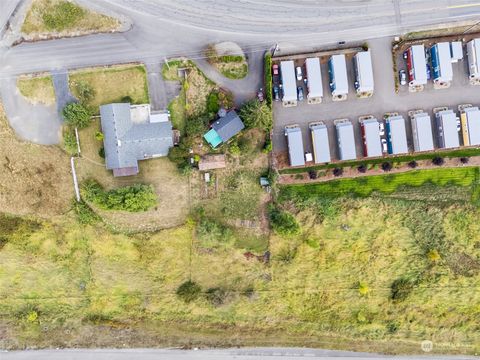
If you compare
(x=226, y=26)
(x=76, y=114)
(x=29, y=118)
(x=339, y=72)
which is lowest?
(x=76, y=114)

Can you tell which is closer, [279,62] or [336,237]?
[279,62]

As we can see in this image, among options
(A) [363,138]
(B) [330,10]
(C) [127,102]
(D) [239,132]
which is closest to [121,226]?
(C) [127,102]

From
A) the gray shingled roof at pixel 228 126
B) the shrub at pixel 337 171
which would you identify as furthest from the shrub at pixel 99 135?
the shrub at pixel 337 171

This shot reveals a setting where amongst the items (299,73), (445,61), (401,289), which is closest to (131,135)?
(299,73)

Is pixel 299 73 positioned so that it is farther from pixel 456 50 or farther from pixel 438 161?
pixel 438 161

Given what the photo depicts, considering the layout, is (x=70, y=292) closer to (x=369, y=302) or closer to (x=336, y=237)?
(x=336, y=237)

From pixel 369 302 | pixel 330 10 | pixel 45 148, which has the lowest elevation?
pixel 369 302

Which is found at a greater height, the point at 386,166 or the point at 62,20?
the point at 62,20

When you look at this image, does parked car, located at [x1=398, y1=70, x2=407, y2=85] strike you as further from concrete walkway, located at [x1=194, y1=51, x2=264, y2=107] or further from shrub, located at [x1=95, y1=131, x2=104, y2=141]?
shrub, located at [x1=95, y1=131, x2=104, y2=141]
